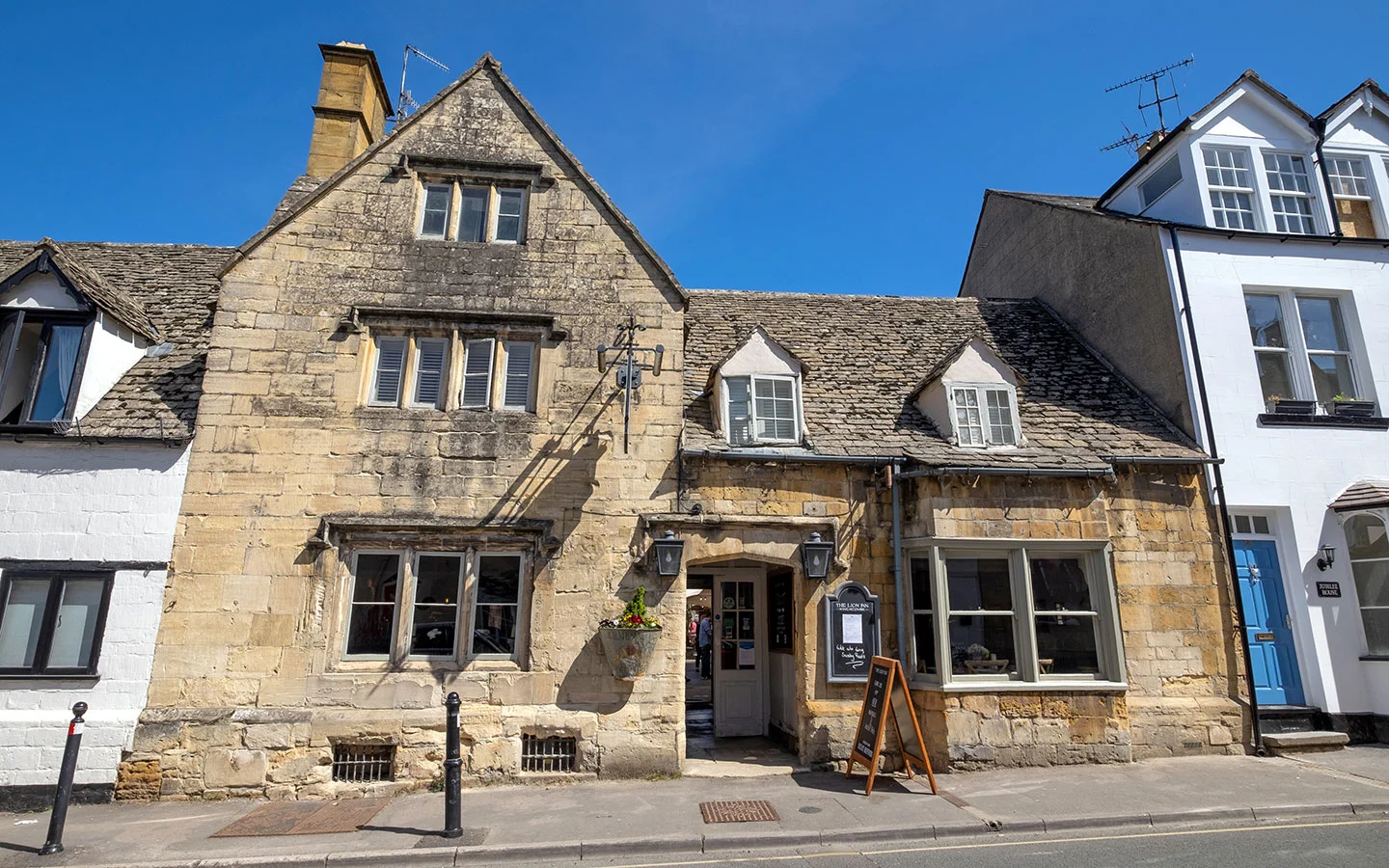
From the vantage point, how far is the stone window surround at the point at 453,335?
1029cm

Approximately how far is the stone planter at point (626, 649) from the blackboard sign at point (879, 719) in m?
2.98

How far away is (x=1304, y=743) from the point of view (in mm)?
10195

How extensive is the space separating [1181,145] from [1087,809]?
12078mm

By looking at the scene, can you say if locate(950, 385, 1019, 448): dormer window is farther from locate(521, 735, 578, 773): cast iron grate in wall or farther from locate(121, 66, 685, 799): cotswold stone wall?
locate(521, 735, 578, 773): cast iron grate in wall

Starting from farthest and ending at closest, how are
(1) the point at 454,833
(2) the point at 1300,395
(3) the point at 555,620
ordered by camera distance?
(2) the point at 1300,395
(3) the point at 555,620
(1) the point at 454,833

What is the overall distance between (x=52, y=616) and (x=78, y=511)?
133 centimetres

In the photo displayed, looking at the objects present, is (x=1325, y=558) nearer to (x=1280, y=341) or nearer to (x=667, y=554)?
(x=1280, y=341)

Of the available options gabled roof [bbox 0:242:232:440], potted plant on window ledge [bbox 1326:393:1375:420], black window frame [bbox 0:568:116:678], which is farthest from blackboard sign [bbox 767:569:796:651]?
potted plant on window ledge [bbox 1326:393:1375:420]

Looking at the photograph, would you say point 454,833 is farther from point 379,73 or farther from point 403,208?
point 379,73

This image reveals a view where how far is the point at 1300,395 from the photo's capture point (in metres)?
12.0

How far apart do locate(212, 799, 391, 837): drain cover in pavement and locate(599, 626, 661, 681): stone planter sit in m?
3.15

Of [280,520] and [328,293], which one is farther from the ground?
[328,293]

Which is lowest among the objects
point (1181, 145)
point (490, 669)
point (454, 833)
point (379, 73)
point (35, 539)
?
point (454, 833)

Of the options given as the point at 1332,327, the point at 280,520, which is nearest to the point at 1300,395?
the point at 1332,327
